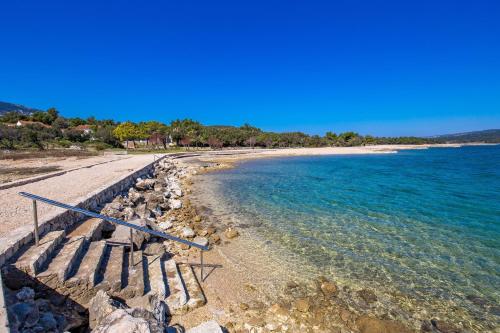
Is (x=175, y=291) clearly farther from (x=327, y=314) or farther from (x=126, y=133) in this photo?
(x=126, y=133)

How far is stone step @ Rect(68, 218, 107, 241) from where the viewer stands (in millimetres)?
6073

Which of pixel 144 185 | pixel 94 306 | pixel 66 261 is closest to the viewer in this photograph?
pixel 94 306

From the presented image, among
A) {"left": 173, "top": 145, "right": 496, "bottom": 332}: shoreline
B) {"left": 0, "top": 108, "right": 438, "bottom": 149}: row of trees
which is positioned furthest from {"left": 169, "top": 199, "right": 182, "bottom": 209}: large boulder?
{"left": 0, "top": 108, "right": 438, "bottom": 149}: row of trees

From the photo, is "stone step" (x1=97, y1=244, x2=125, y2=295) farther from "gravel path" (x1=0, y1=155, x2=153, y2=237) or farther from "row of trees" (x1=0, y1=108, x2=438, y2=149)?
"row of trees" (x1=0, y1=108, x2=438, y2=149)

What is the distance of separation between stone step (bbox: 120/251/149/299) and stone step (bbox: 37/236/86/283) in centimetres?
91

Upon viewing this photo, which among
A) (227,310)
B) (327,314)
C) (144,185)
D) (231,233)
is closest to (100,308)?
(227,310)

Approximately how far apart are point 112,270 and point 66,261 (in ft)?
2.47

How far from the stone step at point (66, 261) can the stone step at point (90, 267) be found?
0.11 meters

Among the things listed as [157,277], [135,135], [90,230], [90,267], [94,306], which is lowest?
[157,277]

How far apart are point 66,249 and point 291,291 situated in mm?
4590

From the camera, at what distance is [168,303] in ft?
15.5

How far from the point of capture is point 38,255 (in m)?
4.42

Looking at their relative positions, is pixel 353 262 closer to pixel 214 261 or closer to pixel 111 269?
pixel 214 261

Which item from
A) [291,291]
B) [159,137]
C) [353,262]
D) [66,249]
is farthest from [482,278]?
[159,137]
